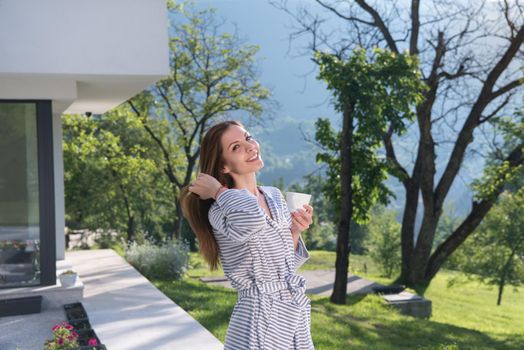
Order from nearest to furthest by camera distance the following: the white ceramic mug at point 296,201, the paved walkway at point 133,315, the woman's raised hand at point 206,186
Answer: the woman's raised hand at point 206,186
the white ceramic mug at point 296,201
the paved walkway at point 133,315

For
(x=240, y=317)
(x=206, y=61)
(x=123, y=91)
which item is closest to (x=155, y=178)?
(x=206, y=61)

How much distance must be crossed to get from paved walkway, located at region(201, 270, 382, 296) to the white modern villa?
520cm

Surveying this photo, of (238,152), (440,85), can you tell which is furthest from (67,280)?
(440,85)

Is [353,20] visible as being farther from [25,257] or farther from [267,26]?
[267,26]

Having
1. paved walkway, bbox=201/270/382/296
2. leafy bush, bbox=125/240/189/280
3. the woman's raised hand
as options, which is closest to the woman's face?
the woman's raised hand

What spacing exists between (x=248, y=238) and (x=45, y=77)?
5894 mm

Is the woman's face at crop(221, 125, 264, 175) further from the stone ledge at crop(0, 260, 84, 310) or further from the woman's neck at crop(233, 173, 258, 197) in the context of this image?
the stone ledge at crop(0, 260, 84, 310)

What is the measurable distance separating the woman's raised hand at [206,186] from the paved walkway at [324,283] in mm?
10456

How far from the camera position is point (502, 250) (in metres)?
22.8

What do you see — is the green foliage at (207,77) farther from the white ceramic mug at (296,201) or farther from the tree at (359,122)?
the white ceramic mug at (296,201)

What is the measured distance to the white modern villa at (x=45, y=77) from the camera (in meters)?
6.91

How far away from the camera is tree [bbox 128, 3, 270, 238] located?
65.3 ft

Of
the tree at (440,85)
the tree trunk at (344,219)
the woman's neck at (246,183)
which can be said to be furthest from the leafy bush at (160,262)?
the woman's neck at (246,183)

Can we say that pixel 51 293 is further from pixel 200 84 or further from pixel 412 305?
pixel 200 84
